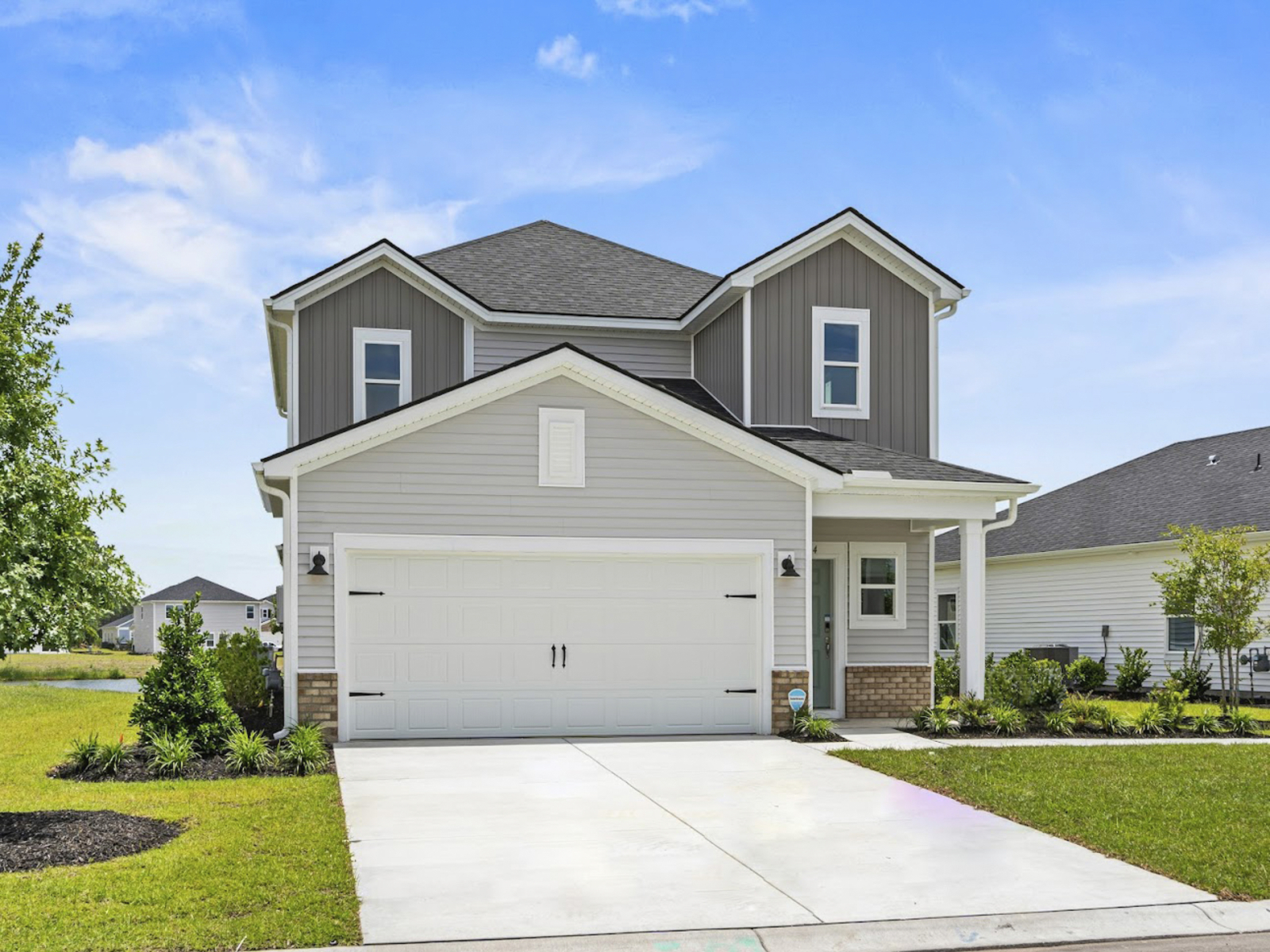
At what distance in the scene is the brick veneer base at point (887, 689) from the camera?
685 inches

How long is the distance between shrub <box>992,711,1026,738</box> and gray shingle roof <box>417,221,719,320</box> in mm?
7868

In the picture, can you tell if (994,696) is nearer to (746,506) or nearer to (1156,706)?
Result: (1156,706)

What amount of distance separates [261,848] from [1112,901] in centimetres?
536

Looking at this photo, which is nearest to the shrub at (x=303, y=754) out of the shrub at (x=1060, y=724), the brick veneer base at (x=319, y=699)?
the brick veneer base at (x=319, y=699)

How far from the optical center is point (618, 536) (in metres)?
14.8

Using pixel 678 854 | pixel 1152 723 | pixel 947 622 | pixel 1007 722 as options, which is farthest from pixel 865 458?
pixel 947 622

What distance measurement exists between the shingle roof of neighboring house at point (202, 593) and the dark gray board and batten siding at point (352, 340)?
5749 cm

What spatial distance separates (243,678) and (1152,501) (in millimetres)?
20124

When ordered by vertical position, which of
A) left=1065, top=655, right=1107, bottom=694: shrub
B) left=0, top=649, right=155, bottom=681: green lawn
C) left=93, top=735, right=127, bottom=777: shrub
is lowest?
left=0, top=649, right=155, bottom=681: green lawn

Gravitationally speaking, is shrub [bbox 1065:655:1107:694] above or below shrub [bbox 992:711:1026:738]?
below

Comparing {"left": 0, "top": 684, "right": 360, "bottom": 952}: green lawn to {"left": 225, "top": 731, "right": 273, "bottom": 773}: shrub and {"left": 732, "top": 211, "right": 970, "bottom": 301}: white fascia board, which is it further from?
{"left": 732, "top": 211, "right": 970, "bottom": 301}: white fascia board

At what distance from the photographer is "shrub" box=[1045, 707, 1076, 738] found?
15.8 m

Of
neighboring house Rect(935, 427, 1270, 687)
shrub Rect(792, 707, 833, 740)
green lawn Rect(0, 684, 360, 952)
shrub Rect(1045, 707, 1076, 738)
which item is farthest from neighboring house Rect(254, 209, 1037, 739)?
neighboring house Rect(935, 427, 1270, 687)

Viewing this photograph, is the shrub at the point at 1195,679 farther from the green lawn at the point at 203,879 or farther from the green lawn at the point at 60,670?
the green lawn at the point at 60,670
